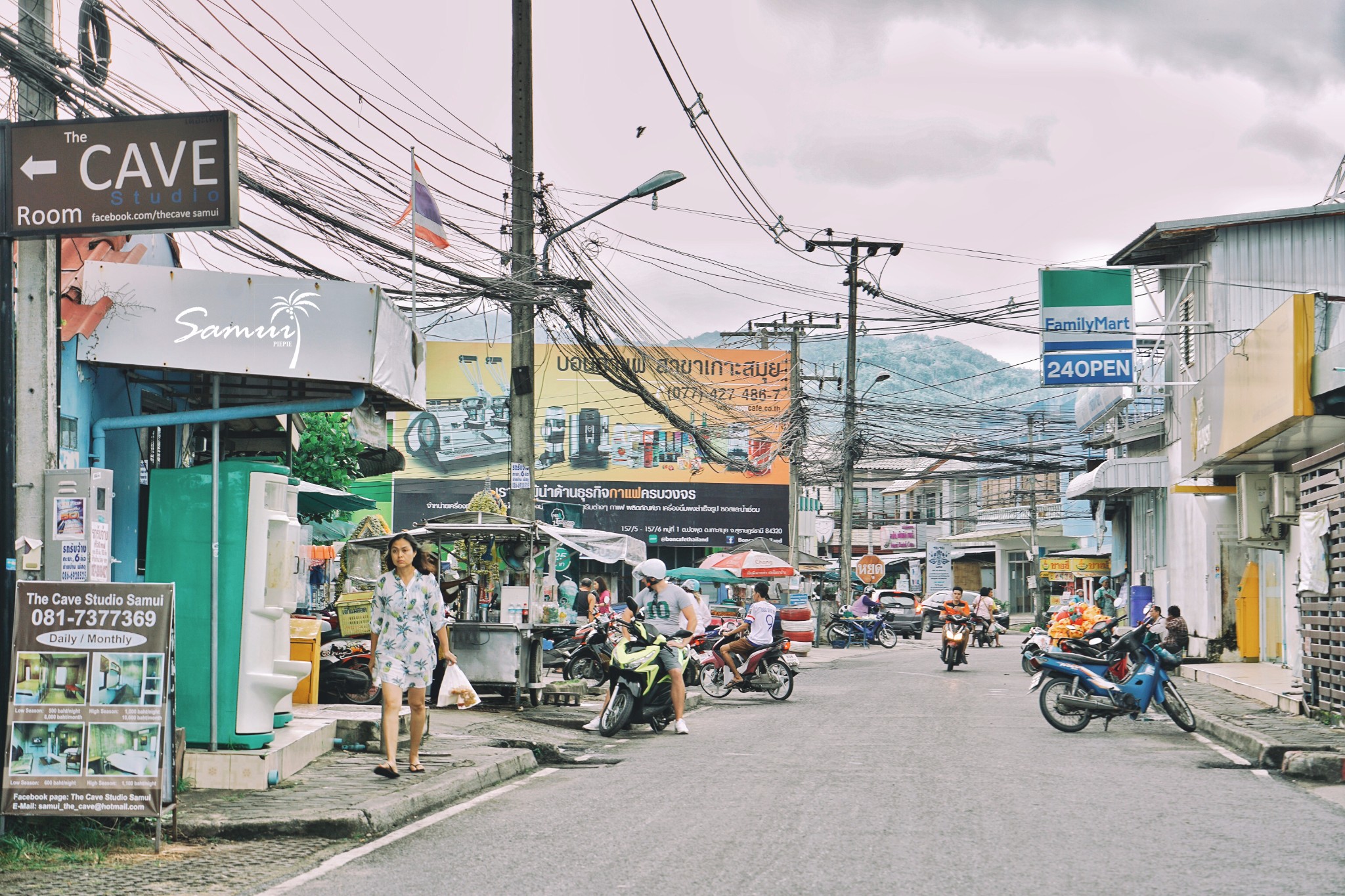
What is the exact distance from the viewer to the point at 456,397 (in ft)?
179

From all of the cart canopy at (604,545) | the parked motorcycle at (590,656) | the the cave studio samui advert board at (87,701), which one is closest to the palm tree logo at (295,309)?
the the cave studio samui advert board at (87,701)

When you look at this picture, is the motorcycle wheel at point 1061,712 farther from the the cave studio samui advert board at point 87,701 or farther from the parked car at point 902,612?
the parked car at point 902,612

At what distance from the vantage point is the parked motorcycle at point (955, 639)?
2698 cm

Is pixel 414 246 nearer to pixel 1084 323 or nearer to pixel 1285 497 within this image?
pixel 1285 497

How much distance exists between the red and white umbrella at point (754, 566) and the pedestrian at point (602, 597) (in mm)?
5340

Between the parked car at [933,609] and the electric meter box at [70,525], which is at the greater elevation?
the electric meter box at [70,525]

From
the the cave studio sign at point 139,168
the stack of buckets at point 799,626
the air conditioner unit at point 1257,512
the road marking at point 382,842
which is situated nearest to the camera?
the road marking at point 382,842

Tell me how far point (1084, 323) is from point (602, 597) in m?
11.0

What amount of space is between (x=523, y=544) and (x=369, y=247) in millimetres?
5327

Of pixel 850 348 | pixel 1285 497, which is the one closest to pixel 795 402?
pixel 850 348

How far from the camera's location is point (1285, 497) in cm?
1836

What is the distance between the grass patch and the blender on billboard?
45.7m

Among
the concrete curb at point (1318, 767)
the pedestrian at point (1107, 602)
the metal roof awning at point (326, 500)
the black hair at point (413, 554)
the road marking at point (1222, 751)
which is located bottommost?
the pedestrian at point (1107, 602)

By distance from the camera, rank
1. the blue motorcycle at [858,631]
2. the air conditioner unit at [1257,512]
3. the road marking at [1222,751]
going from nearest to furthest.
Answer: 1. the road marking at [1222,751]
2. the air conditioner unit at [1257,512]
3. the blue motorcycle at [858,631]
